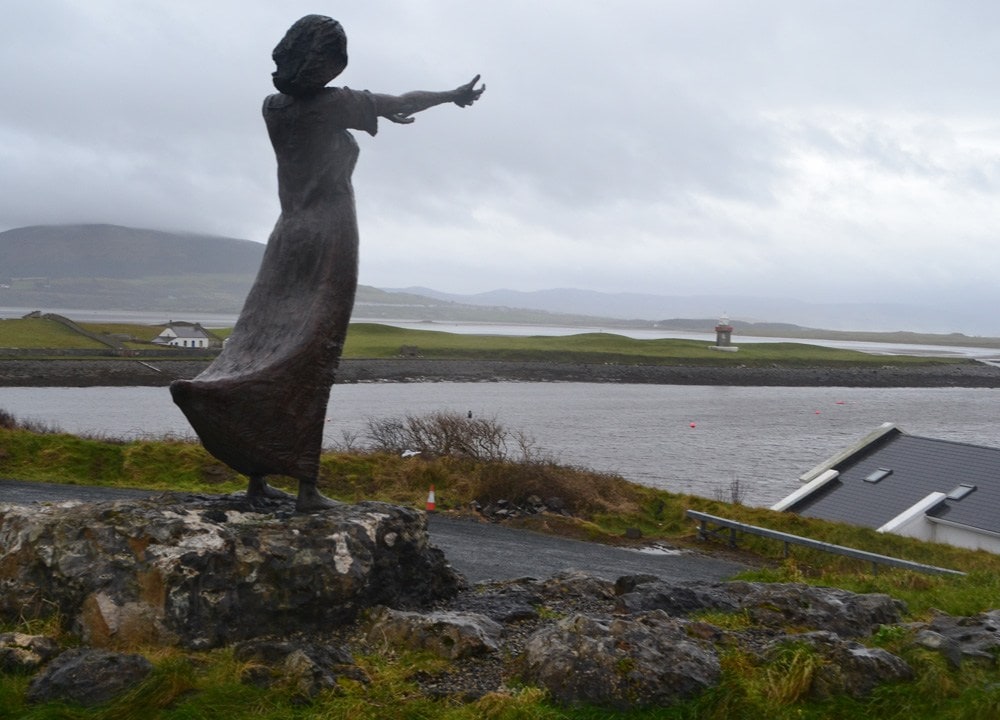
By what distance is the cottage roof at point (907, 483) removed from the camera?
66.0 ft

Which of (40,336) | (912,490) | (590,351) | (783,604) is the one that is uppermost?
(783,604)

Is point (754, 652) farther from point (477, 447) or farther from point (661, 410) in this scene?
point (661, 410)

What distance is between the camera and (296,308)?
8570 mm

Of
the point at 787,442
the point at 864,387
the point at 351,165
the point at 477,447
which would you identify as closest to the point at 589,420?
the point at 787,442

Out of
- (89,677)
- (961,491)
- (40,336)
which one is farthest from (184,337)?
(89,677)

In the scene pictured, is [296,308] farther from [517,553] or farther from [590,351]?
[590,351]

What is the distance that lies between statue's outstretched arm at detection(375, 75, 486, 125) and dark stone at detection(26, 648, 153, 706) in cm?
525

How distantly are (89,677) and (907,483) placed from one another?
20.6 metres

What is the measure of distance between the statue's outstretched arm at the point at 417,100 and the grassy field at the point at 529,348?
7011 cm

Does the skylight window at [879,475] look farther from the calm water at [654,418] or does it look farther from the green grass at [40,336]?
the green grass at [40,336]

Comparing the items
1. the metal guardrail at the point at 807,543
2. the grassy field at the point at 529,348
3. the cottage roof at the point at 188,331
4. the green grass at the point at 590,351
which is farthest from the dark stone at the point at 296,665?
the cottage roof at the point at 188,331

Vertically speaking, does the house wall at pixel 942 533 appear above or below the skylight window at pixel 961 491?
below

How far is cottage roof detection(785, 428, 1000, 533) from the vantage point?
20109mm

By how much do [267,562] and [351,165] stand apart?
381cm
